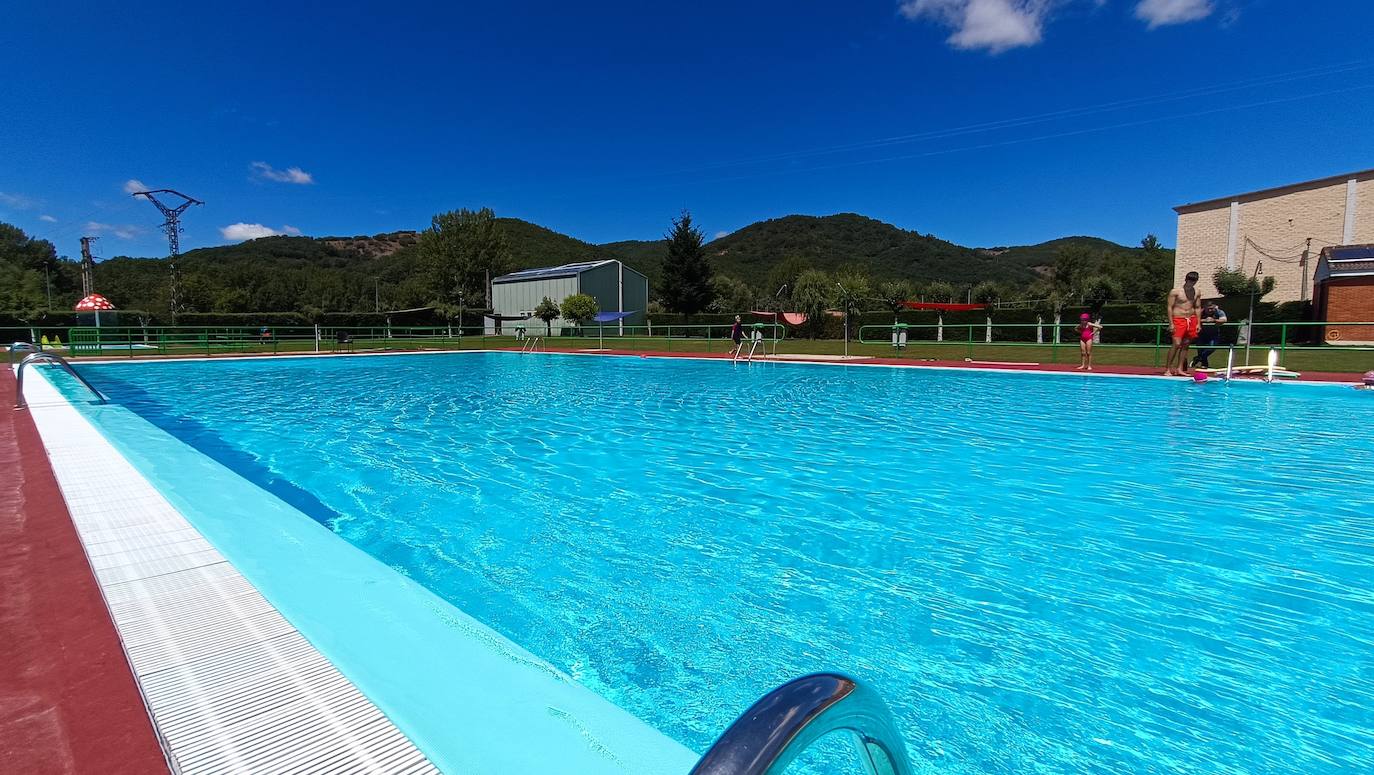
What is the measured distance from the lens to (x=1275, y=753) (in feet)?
6.83

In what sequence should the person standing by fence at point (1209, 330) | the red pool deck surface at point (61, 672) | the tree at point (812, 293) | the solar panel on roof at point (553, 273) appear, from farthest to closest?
the solar panel on roof at point (553, 273) < the tree at point (812, 293) < the person standing by fence at point (1209, 330) < the red pool deck surface at point (61, 672)

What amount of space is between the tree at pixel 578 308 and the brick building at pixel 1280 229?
32.0 m

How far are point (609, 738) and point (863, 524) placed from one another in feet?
9.69

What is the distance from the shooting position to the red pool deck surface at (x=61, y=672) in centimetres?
140

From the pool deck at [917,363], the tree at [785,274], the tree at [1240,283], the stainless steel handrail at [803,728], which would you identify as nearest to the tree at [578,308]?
the pool deck at [917,363]

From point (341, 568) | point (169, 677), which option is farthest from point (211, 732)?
point (341, 568)

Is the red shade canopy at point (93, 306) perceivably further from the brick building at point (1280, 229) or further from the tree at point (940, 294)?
the tree at point (940, 294)

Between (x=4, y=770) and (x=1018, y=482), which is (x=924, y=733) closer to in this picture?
(x=4, y=770)

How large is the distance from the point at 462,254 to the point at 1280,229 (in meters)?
51.9

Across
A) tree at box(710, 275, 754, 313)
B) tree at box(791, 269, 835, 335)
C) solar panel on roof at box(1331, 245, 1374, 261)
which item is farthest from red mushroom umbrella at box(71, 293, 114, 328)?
solar panel on roof at box(1331, 245, 1374, 261)

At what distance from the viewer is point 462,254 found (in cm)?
5275

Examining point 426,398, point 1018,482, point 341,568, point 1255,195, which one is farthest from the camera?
point 1255,195

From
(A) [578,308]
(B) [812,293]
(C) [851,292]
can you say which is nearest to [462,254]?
(A) [578,308]

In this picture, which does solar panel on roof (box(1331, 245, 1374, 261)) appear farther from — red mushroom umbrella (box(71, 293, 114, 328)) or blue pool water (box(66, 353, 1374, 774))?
red mushroom umbrella (box(71, 293, 114, 328))
